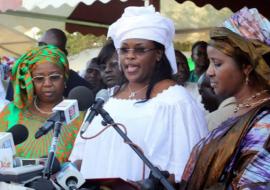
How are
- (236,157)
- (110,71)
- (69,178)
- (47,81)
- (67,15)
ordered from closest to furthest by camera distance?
(69,178)
(236,157)
(47,81)
(110,71)
(67,15)

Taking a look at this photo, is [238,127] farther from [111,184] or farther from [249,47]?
[111,184]

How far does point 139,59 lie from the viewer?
12.7 feet

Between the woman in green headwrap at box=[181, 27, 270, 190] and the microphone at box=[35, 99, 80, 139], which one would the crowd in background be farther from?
the microphone at box=[35, 99, 80, 139]

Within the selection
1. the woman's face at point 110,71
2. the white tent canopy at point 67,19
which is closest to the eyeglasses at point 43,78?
the woman's face at point 110,71

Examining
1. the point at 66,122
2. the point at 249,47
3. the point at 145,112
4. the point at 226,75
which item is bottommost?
the point at 145,112

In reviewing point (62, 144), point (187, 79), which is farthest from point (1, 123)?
point (187, 79)

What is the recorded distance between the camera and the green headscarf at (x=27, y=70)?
14.6 feet

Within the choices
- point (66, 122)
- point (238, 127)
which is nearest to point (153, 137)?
point (238, 127)

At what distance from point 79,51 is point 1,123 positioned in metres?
8.85

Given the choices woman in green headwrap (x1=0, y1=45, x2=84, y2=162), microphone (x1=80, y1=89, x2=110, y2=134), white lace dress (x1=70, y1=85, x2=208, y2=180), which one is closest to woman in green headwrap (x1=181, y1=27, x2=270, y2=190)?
white lace dress (x1=70, y1=85, x2=208, y2=180)

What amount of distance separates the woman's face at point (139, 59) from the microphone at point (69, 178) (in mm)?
1345

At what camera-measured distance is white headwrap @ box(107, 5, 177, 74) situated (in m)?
3.91

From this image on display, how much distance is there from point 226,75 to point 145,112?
0.73 meters

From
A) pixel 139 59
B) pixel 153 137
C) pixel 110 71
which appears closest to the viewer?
pixel 153 137
